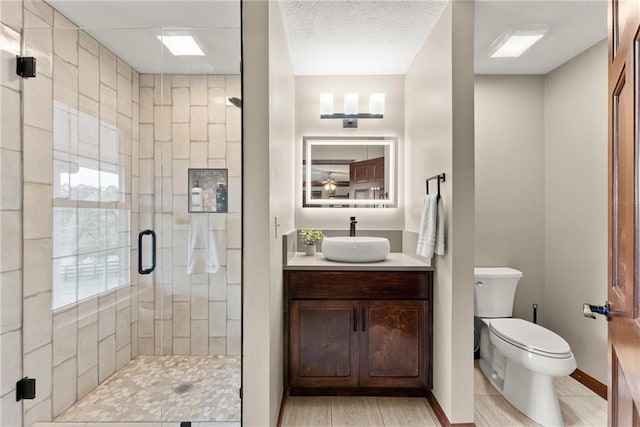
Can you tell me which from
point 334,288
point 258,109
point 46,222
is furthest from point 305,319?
point 46,222

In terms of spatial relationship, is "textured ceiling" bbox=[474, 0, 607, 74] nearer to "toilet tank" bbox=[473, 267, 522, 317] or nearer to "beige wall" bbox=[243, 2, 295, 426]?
"beige wall" bbox=[243, 2, 295, 426]

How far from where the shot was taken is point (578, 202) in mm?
2611

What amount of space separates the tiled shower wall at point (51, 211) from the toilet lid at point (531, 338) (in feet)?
7.53

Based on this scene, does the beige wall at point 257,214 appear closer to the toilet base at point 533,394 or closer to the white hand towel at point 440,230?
the white hand towel at point 440,230

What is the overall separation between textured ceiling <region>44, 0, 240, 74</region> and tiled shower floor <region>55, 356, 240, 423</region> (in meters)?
1.64

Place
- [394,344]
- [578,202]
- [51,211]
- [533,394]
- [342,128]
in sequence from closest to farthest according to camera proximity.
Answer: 1. [51,211]
2. [533,394]
3. [394,344]
4. [578,202]
5. [342,128]

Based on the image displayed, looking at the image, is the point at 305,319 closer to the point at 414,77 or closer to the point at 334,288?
the point at 334,288

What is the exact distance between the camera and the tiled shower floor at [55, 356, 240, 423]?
1.96 meters

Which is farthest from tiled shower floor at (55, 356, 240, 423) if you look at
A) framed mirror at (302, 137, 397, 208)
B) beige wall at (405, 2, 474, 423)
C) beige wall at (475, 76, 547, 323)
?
beige wall at (475, 76, 547, 323)

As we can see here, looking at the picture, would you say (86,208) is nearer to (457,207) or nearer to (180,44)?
(180,44)

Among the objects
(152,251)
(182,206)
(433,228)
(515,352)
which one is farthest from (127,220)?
(515,352)

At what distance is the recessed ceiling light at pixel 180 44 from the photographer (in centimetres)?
193

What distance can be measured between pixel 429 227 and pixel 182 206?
1.46m

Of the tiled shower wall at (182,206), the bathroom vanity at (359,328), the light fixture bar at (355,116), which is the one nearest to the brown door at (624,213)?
the bathroom vanity at (359,328)
